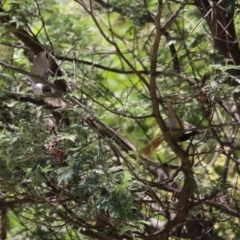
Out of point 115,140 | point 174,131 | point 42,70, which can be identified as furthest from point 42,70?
point 174,131

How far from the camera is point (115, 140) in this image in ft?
5.06

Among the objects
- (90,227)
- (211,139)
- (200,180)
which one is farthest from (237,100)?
(90,227)

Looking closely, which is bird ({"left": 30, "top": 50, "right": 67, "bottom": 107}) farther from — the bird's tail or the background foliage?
the bird's tail

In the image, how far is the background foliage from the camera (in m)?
1.33

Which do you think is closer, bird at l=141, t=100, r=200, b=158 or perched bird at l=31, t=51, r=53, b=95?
bird at l=141, t=100, r=200, b=158

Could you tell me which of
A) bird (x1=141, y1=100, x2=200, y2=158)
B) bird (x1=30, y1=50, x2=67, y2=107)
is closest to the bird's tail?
bird (x1=141, y1=100, x2=200, y2=158)

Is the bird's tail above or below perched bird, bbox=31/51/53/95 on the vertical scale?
below

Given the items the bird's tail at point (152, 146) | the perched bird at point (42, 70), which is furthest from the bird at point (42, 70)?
the bird's tail at point (152, 146)

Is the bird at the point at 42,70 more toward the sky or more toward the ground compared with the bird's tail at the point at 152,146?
more toward the sky

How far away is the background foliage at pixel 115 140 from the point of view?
4.37 ft

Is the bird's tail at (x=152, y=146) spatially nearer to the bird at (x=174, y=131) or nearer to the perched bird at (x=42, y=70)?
the bird at (x=174, y=131)

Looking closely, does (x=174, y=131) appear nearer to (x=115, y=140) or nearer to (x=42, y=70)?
(x=115, y=140)

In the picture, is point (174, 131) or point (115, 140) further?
point (115, 140)

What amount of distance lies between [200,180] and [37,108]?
0.45m
